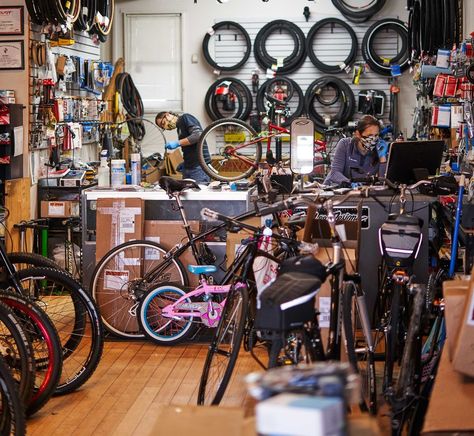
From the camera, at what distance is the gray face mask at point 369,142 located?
25.2 feet

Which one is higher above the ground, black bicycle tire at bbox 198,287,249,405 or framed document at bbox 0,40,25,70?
framed document at bbox 0,40,25,70

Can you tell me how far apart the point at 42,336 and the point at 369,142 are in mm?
3683

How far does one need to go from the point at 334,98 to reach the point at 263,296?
32.8 ft

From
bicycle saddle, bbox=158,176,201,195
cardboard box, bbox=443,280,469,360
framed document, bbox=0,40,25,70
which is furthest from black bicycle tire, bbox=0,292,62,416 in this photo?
framed document, bbox=0,40,25,70

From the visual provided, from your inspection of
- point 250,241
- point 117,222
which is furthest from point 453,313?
point 117,222

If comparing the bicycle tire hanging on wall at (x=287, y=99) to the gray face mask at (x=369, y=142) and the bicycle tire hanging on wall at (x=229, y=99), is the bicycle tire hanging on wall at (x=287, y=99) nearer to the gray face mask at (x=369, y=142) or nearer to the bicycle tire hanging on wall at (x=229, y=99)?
the bicycle tire hanging on wall at (x=229, y=99)

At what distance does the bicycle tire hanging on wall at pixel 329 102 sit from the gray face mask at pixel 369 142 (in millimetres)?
4682

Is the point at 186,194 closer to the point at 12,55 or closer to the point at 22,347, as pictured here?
the point at 12,55

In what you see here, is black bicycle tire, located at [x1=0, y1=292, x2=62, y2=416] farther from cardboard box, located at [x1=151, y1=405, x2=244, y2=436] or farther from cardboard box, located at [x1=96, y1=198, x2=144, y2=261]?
cardboard box, located at [x1=151, y1=405, x2=244, y2=436]

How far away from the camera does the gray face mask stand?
25.2 feet

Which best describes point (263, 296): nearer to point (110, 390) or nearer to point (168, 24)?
point (110, 390)

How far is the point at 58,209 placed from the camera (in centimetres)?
822

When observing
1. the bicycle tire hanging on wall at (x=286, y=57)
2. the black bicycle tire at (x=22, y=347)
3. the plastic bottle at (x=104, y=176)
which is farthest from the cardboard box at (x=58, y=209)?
the bicycle tire hanging on wall at (x=286, y=57)

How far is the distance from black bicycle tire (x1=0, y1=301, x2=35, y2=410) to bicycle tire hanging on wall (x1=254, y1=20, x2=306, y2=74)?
8662 mm
